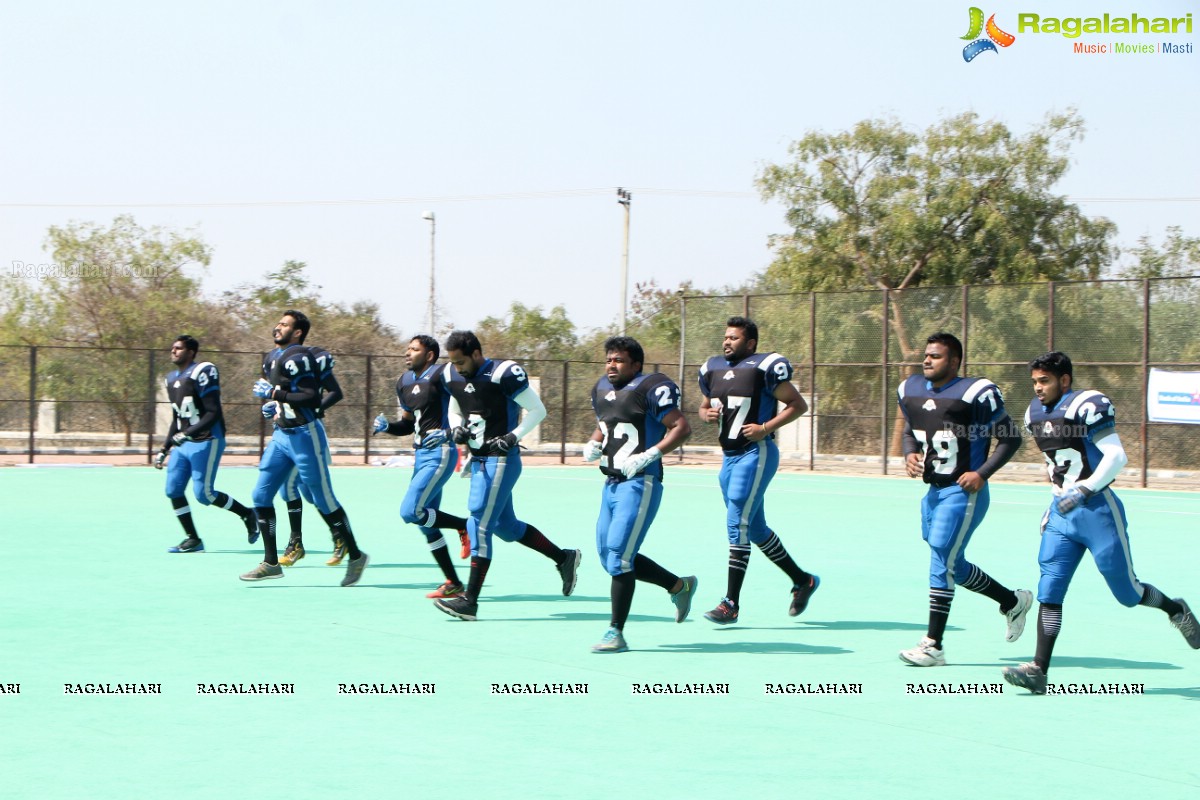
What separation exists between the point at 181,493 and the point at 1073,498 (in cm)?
895

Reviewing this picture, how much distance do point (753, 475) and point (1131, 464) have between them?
69.4 ft

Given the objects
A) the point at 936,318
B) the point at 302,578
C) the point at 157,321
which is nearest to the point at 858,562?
the point at 302,578

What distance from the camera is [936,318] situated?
31828 mm

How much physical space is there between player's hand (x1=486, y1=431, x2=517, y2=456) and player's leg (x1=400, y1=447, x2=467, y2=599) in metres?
1.08

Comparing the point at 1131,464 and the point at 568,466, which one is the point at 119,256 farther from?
the point at 1131,464

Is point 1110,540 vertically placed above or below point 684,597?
above

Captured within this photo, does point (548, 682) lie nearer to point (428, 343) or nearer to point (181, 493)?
point (428, 343)

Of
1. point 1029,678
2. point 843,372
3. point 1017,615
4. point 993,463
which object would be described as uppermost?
point 843,372

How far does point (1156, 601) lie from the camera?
7.93 metres

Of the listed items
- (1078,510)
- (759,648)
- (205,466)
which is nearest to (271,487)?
(205,466)

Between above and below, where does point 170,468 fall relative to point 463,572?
above

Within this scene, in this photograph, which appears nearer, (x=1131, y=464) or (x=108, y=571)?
(x=108, y=571)

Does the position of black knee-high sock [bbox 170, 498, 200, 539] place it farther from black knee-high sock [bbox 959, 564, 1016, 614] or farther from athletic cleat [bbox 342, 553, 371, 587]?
black knee-high sock [bbox 959, 564, 1016, 614]

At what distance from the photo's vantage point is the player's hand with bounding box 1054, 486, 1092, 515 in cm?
741
